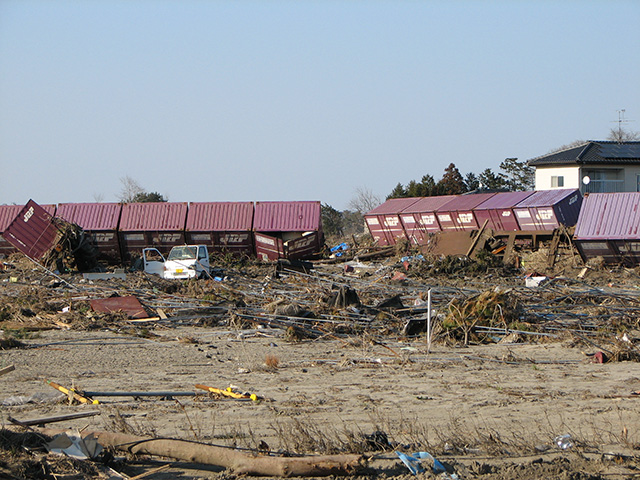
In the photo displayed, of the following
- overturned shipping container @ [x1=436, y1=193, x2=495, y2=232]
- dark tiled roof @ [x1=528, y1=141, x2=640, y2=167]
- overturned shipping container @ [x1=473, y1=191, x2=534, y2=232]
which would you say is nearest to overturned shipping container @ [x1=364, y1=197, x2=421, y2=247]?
overturned shipping container @ [x1=436, y1=193, x2=495, y2=232]

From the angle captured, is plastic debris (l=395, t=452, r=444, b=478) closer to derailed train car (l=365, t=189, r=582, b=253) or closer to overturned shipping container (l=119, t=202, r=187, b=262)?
derailed train car (l=365, t=189, r=582, b=253)

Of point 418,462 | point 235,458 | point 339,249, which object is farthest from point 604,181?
point 235,458

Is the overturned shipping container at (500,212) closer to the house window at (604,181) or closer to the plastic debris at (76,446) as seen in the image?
the house window at (604,181)

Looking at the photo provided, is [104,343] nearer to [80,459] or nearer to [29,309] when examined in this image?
[29,309]

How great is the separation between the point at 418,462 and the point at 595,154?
4412 centimetres

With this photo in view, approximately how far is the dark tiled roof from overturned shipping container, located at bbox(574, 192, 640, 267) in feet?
60.5

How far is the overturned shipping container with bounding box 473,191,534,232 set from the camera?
31.9 meters

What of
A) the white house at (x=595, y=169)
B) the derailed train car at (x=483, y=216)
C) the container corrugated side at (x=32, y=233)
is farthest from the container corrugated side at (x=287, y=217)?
the white house at (x=595, y=169)

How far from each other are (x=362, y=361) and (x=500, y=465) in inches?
209

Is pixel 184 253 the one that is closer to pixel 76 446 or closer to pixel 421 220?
pixel 421 220

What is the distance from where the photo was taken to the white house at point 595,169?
44656 millimetres

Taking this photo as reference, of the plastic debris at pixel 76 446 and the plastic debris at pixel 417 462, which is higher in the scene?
the plastic debris at pixel 76 446

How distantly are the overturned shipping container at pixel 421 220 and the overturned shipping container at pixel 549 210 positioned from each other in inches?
216

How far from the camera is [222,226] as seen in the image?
3278 centimetres
